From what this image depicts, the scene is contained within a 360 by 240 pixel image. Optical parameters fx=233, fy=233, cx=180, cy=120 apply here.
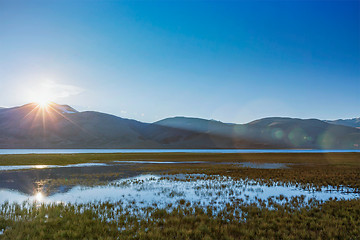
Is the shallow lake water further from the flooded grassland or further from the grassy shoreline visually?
the grassy shoreline

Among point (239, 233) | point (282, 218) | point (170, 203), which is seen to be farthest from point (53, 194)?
point (282, 218)

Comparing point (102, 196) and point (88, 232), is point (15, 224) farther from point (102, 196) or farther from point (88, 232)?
point (102, 196)

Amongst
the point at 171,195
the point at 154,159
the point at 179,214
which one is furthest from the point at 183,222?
the point at 154,159

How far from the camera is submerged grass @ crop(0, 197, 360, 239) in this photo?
387 inches

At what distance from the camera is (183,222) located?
1151 cm

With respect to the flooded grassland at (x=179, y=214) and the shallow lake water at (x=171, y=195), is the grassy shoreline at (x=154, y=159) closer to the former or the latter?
the shallow lake water at (x=171, y=195)

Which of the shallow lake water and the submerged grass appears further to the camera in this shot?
the shallow lake water

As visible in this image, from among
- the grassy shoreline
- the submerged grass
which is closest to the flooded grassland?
the submerged grass

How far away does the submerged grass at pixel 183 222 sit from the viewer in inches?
387

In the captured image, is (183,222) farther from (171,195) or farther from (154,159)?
(154,159)

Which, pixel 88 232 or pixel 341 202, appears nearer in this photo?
pixel 88 232

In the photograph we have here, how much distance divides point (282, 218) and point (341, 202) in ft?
20.9

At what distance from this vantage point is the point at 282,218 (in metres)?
11.9

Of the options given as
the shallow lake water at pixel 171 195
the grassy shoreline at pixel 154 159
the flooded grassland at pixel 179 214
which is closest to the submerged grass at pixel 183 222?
the flooded grassland at pixel 179 214
